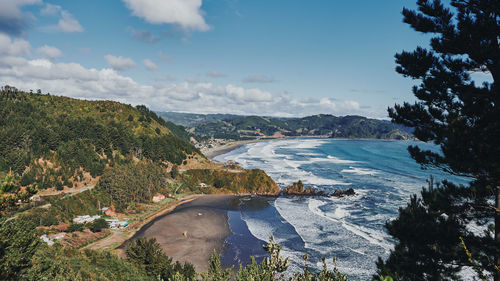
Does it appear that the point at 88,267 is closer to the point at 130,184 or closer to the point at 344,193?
the point at 130,184

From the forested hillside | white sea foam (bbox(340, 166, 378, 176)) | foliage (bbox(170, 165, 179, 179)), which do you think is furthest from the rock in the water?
the forested hillside

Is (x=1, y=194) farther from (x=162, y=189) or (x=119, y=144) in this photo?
(x=119, y=144)

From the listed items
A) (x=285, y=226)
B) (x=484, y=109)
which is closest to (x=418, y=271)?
(x=484, y=109)

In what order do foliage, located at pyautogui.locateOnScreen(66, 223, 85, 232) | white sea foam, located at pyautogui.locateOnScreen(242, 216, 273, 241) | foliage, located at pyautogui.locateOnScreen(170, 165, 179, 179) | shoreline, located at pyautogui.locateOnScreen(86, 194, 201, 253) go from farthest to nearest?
foliage, located at pyautogui.locateOnScreen(170, 165, 179, 179) < white sea foam, located at pyautogui.locateOnScreen(242, 216, 273, 241) < foliage, located at pyautogui.locateOnScreen(66, 223, 85, 232) < shoreline, located at pyautogui.locateOnScreen(86, 194, 201, 253)

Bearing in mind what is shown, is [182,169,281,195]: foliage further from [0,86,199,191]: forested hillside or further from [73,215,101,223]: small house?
[73,215,101,223]: small house

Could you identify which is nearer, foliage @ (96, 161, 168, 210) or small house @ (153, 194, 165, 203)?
foliage @ (96, 161, 168, 210)

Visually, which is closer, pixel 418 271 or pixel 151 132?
pixel 418 271

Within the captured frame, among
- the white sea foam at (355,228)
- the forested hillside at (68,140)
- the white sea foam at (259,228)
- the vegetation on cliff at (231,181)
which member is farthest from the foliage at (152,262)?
the vegetation on cliff at (231,181)
